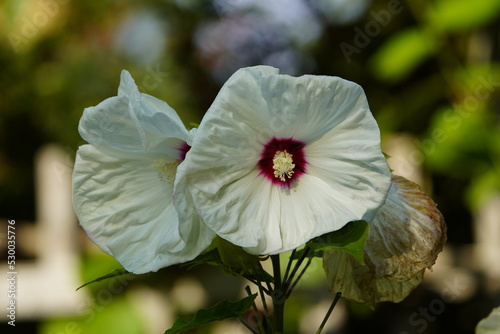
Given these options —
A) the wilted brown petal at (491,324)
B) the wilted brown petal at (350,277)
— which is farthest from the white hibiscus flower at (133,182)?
the wilted brown petal at (491,324)

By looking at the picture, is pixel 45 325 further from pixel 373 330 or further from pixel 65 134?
pixel 373 330

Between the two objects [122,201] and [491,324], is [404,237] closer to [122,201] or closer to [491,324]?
[491,324]

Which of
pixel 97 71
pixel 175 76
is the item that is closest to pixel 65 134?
pixel 97 71

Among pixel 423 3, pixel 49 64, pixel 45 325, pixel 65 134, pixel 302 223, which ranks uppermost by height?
pixel 302 223

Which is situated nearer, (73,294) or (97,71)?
(73,294)

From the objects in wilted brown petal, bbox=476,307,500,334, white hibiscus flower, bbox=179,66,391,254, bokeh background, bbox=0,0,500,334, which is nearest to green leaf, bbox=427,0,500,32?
bokeh background, bbox=0,0,500,334
